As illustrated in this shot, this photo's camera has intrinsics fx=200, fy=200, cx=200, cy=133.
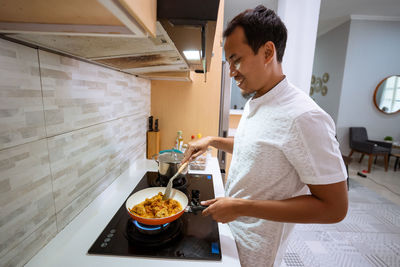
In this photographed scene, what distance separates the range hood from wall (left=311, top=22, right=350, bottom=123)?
511 centimetres

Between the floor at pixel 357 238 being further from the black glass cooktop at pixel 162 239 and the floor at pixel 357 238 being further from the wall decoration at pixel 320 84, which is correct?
the wall decoration at pixel 320 84

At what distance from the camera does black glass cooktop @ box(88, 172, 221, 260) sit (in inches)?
26.9

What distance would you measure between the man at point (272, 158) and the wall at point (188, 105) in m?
1.06

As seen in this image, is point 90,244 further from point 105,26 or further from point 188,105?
point 188,105

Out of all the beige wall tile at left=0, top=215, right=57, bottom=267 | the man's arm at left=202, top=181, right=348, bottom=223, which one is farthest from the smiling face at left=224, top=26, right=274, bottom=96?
the beige wall tile at left=0, top=215, right=57, bottom=267

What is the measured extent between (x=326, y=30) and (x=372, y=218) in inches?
184

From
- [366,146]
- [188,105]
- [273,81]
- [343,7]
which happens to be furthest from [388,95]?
[273,81]

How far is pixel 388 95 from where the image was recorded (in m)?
4.45

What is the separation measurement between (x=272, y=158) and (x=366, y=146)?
446 centimetres

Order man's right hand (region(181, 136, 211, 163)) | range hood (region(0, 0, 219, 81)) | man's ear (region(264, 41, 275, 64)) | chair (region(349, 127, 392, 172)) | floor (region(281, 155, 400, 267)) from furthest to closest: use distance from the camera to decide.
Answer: chair (region(349, 127, 392, 172))
floor (region(281, 155, 400, 267))
man's right hand (region(181, 136, 211, 163))
man's ear (region(264, 41, 275, 64))
range hood (region(0, 0, 219, 81))

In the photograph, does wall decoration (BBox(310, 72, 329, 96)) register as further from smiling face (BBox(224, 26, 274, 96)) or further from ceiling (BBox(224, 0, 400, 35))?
smiling face (BBox(224, 26, 274, 96))

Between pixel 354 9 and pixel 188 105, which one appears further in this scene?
pixel 354 9

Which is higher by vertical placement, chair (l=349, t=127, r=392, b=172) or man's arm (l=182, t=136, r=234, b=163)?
man's arm (l=182, t=136, r=234, b=163)

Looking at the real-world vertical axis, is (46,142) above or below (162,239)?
above
